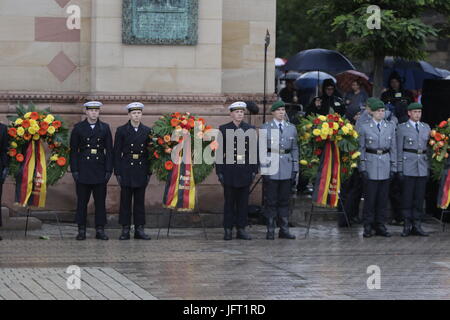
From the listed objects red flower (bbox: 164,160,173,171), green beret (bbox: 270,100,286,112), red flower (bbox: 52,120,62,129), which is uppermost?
green beret (bbox: 270,100,286,112)

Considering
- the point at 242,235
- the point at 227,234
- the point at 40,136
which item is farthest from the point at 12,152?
the point at 242,235

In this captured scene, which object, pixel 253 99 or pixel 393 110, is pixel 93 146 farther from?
pixel 393 110

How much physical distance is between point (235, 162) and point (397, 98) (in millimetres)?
5296

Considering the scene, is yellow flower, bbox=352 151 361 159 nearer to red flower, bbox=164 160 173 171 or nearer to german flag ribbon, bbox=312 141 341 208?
german flag ribbon, bbox=312 141 341 208

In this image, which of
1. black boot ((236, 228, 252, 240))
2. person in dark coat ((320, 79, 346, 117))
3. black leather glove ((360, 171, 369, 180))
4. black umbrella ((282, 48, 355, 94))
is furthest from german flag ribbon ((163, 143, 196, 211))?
black umbrella ((282, 48, 355, 94))

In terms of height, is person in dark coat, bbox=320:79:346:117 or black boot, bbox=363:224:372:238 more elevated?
person in dark coat, bbox=320:79:346:117

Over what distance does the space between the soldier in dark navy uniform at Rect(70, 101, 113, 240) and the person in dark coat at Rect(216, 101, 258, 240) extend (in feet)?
5.31

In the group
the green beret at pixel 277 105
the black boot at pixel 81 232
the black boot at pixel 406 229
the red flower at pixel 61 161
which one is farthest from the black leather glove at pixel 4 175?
the black boot at pixel 406 229

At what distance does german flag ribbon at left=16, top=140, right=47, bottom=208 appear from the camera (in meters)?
18.3

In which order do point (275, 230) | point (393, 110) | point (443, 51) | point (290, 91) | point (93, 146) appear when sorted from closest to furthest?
point (93, 146) → point (275, 230) → point (393, 110) → point (290, 91) → point (443, 51)

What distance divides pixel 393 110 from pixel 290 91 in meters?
4.26

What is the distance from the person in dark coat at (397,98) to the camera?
22297 mm
